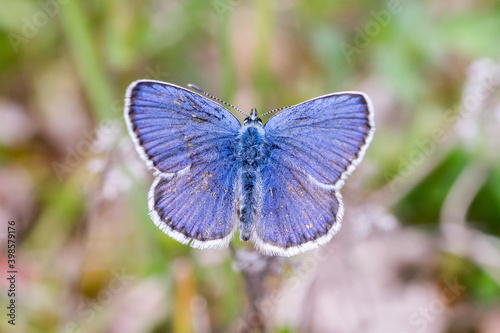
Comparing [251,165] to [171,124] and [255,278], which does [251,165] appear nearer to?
[171,124]

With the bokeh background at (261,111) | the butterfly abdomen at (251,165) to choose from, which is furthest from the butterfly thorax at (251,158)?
the bokeh background at (261,111)

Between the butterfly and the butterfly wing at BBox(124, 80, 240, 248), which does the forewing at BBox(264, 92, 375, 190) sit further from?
the butterfly wing at BBox(124, 80, 240, 248)

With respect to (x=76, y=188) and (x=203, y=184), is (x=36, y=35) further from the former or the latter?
(x=203, y=184)

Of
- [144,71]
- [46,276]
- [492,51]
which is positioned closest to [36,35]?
[144,71]

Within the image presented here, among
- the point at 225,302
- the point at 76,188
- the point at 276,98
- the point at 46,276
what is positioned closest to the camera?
the point at 225,302

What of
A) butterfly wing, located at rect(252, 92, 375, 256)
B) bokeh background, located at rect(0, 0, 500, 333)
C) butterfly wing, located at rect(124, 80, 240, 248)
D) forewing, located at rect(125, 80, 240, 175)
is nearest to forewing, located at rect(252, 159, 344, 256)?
butterfly wing, located at rect(252, 92, 375, 256)

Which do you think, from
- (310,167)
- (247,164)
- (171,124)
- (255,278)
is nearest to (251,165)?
(247,164)

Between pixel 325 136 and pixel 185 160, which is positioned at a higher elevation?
pixel 185 160
